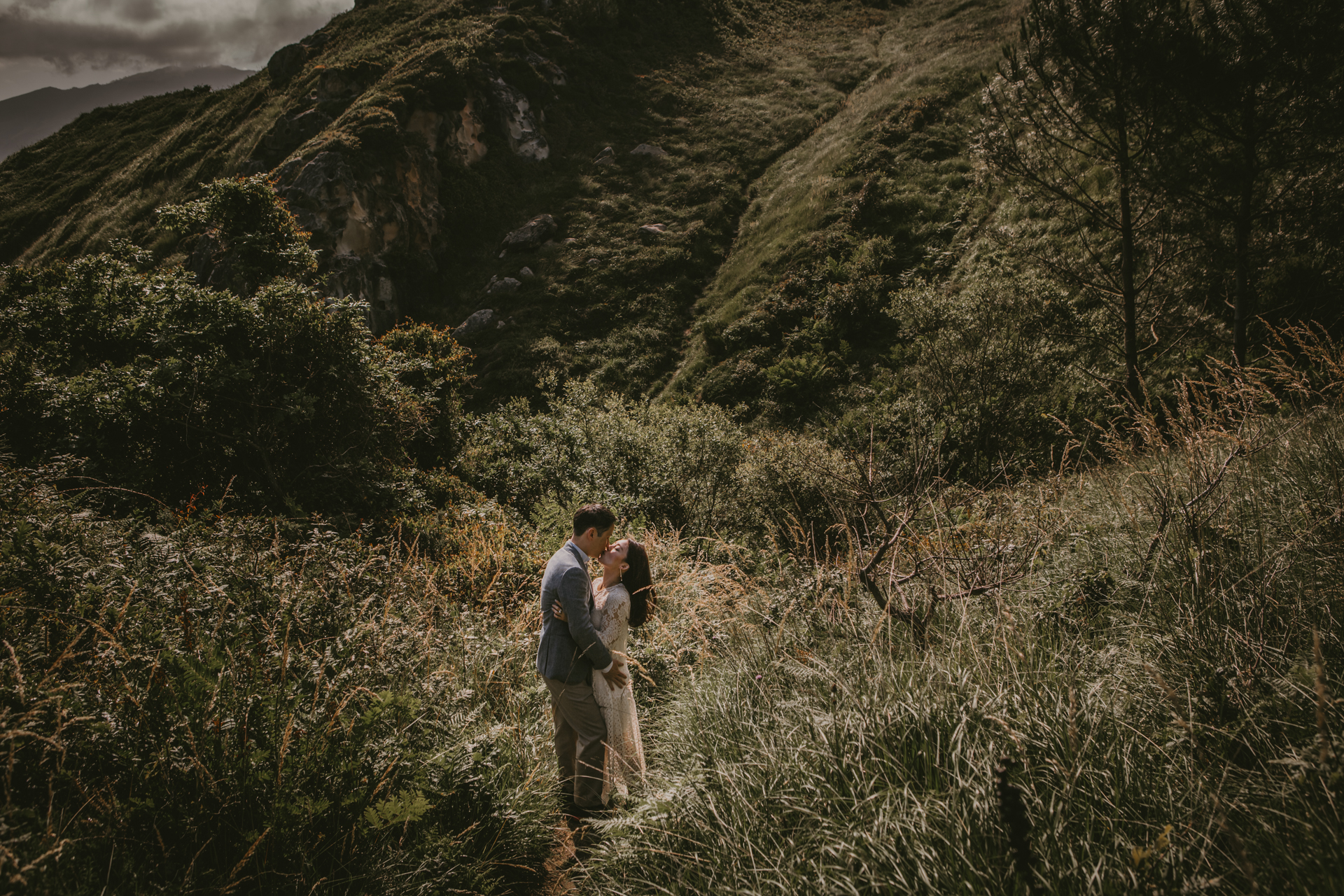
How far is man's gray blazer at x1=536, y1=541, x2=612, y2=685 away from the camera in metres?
3.60

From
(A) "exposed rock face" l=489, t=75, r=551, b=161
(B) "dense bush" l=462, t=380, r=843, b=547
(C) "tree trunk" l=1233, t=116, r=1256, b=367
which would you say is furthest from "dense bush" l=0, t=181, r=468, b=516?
(A) "exposed rock face" l=489, t=75, r=551, b=161

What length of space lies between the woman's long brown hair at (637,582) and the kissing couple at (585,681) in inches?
8.9

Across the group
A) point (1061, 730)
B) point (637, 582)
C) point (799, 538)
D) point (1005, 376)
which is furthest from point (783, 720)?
point (1005, 376)

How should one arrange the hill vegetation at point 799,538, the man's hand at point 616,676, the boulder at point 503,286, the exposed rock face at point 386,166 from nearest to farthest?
1. the hill vegetation at point 799,538
2. the man's hand at point 616,676
3. the exposed rock face at point 386,166
4. the boulder at point 503,286

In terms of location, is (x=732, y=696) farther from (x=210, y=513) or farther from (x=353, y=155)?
(x=353, y=155)

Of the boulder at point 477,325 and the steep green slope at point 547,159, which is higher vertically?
the steep green slope at point 547,159

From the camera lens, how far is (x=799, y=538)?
28.0 feet

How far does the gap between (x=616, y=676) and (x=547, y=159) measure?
3770cm

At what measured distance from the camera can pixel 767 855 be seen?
2301 millimetres

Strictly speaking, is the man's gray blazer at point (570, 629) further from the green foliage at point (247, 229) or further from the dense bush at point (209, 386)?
the green foliage at point (247, 229)

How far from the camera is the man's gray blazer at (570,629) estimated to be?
3.60 meters

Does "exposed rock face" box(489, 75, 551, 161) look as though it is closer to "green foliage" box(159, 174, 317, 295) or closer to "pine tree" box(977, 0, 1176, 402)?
"green foliage" box(159, 174, 317, 295)

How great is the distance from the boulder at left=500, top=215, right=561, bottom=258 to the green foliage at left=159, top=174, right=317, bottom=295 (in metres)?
20.5

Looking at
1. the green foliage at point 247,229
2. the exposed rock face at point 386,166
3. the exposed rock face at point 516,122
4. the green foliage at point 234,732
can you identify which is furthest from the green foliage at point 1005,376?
the exposed rock face at point 516,122
